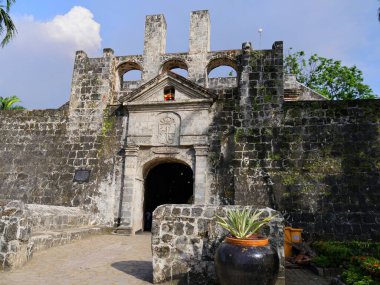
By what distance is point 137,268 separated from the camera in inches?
237

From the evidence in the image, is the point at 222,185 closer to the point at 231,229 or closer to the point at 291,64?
the point at 231,229

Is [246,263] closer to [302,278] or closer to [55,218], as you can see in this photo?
[302,278]

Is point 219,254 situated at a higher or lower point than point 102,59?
lower

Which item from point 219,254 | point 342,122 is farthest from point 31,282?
point 342,122

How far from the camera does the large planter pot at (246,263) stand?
13.3ft

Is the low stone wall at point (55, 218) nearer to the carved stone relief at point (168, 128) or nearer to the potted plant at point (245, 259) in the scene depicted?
the carved stone relief at point (168, 128)

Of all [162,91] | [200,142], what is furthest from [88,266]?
[162,91]

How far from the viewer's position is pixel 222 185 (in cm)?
1016

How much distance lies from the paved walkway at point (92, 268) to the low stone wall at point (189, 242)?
444 millimetres

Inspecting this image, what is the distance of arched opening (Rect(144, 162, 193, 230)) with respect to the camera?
1453 centimetres

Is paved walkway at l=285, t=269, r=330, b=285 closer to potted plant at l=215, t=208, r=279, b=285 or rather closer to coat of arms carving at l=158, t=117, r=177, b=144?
potted plant at l=215, t=208, r=279, b=285

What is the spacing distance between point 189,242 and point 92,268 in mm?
2004

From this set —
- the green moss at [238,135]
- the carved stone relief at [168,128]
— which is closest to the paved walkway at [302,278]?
the green moss at [238,135]

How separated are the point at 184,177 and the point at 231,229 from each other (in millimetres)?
11575
